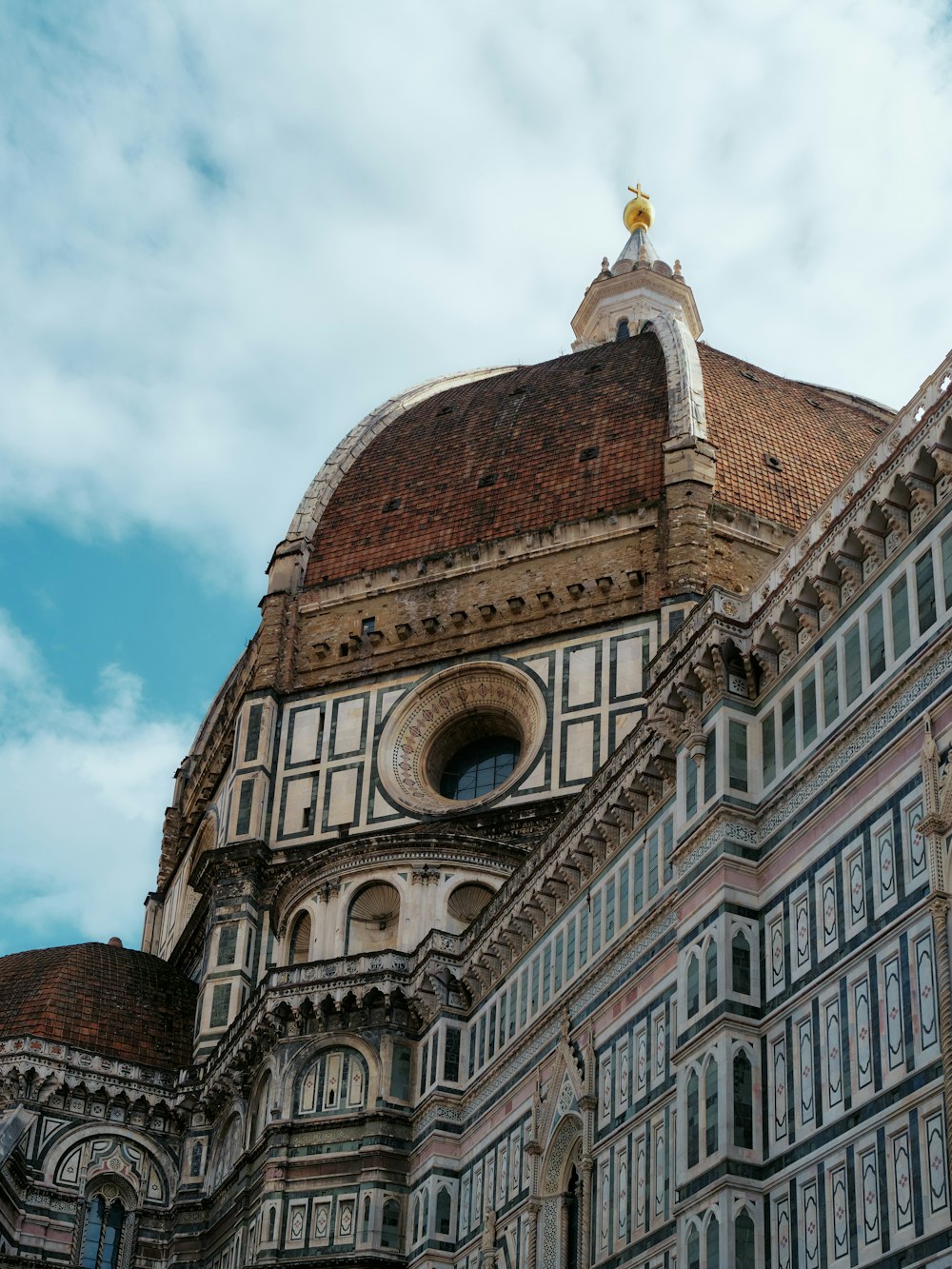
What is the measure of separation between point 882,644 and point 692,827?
4.74 meters

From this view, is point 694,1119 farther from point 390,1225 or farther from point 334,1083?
point 334,1083

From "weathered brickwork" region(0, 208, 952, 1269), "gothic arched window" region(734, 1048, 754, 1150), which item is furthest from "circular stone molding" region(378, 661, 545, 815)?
"gothic arched window" region(734, 1048, 754, 1150)

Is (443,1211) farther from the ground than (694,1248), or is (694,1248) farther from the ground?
(443,1211)

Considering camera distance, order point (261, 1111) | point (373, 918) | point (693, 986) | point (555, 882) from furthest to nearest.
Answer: point (373, 918) < point (261, 1111) < point (555, 882) < point (693, 986)

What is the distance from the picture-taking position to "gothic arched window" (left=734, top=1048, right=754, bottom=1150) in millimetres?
26609

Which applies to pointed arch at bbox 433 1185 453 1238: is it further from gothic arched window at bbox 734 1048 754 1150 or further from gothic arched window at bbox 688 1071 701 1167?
gothic arched window at bbox 734 1048 754 1150

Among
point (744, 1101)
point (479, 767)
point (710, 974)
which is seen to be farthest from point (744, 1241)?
point (479, 767)

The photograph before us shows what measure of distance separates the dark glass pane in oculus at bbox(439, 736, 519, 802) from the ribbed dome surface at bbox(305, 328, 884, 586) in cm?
584

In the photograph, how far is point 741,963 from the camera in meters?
28.2

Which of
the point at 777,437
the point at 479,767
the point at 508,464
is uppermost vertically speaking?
the point at 777,437

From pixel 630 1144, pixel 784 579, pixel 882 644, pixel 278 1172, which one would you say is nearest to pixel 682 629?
pixel 784 579

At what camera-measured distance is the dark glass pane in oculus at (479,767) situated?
49750mm

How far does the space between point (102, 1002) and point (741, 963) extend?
83.0 ft

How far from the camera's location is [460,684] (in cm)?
5022
